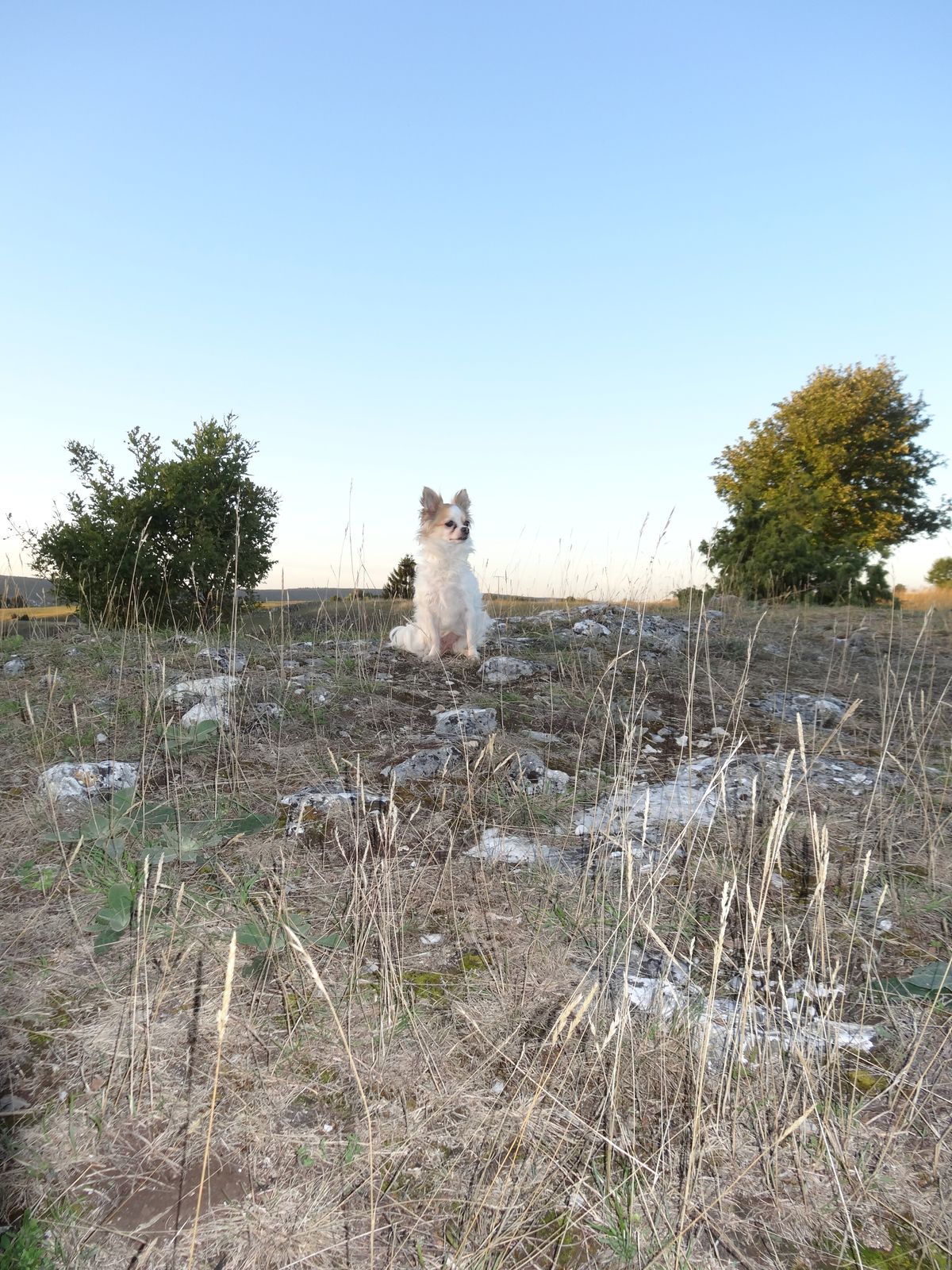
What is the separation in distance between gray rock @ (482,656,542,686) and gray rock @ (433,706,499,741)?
1073 mm

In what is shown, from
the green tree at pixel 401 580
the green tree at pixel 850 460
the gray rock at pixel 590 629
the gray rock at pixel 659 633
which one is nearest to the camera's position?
the gray rock at pixel 659 633

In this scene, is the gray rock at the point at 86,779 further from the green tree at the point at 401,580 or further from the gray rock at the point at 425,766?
the green tree at the point at 401,580

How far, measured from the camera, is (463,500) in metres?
6.92

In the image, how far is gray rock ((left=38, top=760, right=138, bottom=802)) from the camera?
11.9 ft

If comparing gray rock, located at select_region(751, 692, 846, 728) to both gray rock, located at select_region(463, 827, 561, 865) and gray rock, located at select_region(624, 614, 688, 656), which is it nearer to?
gray rock, located at select_region(624, 614, 688, 656)

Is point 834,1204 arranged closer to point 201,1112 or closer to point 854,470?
point 201,1112

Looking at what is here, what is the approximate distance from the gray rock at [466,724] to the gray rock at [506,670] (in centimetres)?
107

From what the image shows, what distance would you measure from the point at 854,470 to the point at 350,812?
1097 inches

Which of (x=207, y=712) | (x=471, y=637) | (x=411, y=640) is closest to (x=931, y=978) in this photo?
(x=207, y=712)

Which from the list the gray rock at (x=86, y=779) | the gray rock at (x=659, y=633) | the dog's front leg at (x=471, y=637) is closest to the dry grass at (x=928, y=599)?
the gray rock at (x=659, y=633)

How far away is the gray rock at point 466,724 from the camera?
184 inches

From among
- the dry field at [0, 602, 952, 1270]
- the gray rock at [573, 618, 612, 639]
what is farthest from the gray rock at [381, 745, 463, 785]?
the gray rock at [573, 618, 612, 639]

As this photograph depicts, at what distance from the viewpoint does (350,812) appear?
344 cm

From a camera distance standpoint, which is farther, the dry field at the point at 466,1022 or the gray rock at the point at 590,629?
the gray rock at the point at 590,629
